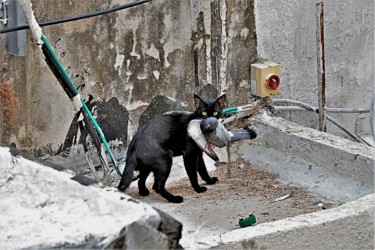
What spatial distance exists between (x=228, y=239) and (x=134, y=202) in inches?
76.2

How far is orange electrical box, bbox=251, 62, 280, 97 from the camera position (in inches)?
297

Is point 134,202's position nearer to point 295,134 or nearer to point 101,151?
point 101,151

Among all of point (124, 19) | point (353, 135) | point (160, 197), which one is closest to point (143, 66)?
point (124, 19)

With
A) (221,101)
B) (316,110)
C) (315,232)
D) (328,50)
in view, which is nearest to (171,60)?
(221,101)

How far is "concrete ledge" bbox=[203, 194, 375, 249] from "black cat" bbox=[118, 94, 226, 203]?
108 centimetres

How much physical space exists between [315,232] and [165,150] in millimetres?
1280

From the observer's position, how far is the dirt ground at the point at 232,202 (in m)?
6.22

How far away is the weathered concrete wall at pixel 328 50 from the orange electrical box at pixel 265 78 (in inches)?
5.8

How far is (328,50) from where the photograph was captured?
807 centimetres

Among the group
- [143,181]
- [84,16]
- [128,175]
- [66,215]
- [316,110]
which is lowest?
[143,181]

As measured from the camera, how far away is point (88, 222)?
11.2 feet

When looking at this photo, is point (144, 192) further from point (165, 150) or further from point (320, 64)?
point (320, 64)

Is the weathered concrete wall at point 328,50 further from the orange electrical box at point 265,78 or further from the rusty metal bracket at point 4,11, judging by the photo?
the rusty metal bracket at point 4,11

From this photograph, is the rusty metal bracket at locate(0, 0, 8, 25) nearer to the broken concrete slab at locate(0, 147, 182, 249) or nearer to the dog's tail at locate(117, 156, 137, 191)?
the dog's tail at locate(117, 156, 137, 191)
